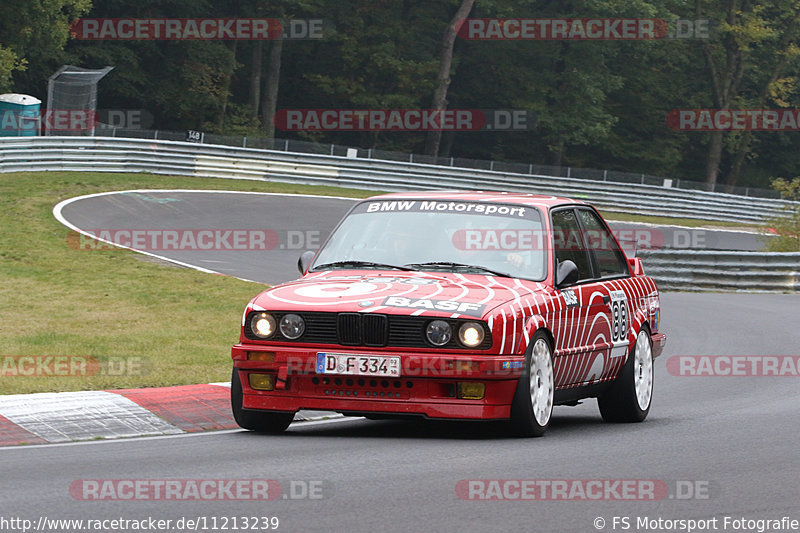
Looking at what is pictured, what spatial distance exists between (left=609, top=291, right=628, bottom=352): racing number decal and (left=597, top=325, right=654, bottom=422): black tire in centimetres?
18

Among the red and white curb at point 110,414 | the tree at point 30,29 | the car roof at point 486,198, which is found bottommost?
the red and white curb at point 110,414

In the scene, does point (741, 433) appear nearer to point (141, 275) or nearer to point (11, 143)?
point (141, 275)

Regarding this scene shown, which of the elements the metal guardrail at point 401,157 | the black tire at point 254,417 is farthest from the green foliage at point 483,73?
the black tire at point 254,417

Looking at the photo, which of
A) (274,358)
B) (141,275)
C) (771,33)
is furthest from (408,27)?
(274,358)

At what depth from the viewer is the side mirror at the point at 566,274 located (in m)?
9.20

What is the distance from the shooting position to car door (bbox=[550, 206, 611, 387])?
30.3ft

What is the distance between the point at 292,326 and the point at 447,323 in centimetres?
101

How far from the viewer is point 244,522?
5852 mm

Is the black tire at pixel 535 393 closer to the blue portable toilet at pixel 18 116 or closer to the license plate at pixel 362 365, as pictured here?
the license plate at pixel 362 365

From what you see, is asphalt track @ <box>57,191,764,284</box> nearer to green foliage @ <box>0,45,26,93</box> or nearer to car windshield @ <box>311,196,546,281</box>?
car windshield @ <box>311,196,546,281</box>

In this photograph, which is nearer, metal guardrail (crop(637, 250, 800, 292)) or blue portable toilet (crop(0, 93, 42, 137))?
metal guardrail (crop(637, 250, 800, 292))

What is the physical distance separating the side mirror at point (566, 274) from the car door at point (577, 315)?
0.07 m

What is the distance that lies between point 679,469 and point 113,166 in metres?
32.2

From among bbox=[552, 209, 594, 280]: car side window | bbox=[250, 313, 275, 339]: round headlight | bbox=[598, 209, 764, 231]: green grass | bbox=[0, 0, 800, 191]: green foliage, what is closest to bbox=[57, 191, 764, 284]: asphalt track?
bbox=[598, 209, 764, 231]: green grass
